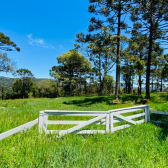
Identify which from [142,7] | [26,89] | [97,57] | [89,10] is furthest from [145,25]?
[26,89]

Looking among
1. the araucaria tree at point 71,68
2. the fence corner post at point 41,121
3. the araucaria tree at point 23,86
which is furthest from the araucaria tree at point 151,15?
the araucaria tree at point 23,86

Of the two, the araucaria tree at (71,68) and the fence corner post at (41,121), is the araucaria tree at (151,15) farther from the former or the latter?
the araucaria tree at (71,68)

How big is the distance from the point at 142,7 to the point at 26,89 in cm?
4167

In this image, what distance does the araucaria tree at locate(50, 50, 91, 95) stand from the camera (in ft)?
97.8

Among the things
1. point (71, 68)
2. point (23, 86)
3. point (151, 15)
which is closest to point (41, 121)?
point (151, 15)

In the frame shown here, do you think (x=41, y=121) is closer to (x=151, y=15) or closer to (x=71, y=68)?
(x=151, y=15)

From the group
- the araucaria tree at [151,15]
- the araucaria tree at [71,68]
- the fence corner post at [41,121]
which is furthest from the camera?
the araucaria tree at [71,68]

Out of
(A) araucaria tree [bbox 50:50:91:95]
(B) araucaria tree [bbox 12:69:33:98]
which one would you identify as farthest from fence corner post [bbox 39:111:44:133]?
(B) araucaria tree [bbox 12:69:33:98]

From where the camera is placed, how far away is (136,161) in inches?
86.2

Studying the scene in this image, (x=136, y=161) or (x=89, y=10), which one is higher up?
(x=89, y=10)

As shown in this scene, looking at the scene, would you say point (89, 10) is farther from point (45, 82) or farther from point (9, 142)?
point (45, 82)

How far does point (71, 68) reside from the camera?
1291 inches

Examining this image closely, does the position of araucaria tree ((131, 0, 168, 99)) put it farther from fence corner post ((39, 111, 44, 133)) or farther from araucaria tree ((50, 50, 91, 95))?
araucaria tree ((50, 50, 91, 95))

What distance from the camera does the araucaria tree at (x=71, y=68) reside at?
29.8m
